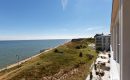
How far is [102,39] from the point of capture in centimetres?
4725

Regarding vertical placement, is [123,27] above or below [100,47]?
above

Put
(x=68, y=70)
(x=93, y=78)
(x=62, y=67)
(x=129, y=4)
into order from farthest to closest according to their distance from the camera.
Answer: (x=62, y=67)
(x=68, y=70)
(x=93, y=78)
(x=129, y=4)

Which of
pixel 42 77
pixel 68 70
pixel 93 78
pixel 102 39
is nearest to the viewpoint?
pixel 93 78

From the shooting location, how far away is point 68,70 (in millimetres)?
26719

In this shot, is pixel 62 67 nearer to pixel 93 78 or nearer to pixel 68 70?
pixel 68 70

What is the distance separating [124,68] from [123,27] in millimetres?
471

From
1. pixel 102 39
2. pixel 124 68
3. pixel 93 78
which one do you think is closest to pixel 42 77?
pixel 93 78

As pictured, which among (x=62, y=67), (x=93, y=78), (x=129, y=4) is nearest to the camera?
(x=129, y=4)

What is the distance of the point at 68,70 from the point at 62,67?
2.29 m

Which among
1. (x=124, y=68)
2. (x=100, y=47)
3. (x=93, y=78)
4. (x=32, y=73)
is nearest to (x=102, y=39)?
(x=100, y=47)

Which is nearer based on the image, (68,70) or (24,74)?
(24,74)

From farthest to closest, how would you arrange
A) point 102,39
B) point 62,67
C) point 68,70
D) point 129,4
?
point 102,39 < point 62,67 < point 68,70 < point 129,4

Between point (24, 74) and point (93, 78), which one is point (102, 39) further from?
point (93, 78)

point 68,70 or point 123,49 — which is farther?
point 68,70
